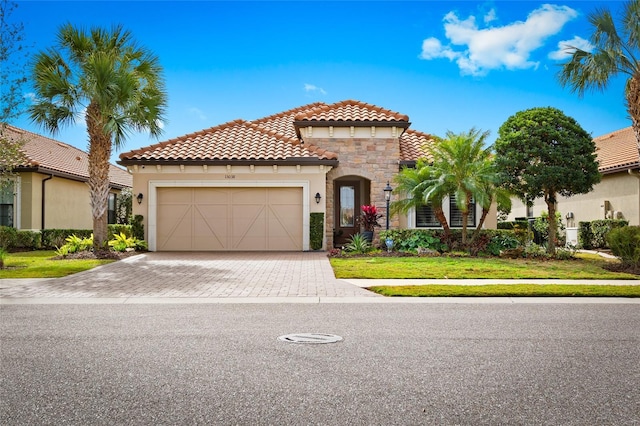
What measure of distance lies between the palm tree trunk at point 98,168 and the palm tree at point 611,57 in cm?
1513

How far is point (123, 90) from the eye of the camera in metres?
15.8

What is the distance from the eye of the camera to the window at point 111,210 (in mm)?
26592

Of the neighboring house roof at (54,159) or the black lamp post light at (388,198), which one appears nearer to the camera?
the black lamp post light at (388,198)

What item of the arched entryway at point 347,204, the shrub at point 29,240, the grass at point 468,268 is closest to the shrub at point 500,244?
the grass at point 468,268

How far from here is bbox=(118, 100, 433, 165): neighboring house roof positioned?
741 inches

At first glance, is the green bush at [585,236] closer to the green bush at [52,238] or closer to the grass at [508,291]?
the grass at [508,291]

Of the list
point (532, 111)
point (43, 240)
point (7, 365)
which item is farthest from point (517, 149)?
point (43, 240)

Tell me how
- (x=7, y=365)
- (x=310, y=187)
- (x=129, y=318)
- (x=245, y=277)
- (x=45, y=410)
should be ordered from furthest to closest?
(x=310, y=187), (x=245, y=277), (x=129, y=318), (x=7, y=365), (x=45, y=410)

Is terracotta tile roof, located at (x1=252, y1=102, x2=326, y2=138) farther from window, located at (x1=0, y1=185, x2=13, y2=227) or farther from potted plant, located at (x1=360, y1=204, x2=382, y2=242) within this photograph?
window, located at (x1=0, y1=185, x2=13, y2=227)

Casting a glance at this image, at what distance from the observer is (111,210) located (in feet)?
88.2

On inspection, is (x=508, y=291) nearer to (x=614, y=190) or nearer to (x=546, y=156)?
(x=546, y=156)

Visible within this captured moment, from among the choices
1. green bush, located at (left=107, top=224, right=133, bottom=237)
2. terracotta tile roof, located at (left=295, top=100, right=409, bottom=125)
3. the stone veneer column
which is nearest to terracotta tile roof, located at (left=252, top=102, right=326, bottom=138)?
terracotta tile roof, located at (left=295, top=100, right=409, bottom=125)

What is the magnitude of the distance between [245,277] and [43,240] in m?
12.7

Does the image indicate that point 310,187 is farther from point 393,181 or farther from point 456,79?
point 456,79
